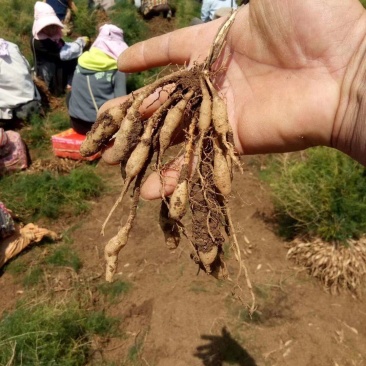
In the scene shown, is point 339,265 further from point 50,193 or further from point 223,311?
point 50,193

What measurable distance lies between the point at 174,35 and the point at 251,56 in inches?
18.4

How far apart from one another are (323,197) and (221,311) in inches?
47.6

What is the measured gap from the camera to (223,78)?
7.07 ft

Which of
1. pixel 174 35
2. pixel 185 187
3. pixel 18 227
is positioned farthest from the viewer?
pixel 18 227

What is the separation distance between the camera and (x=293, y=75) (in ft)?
6.38

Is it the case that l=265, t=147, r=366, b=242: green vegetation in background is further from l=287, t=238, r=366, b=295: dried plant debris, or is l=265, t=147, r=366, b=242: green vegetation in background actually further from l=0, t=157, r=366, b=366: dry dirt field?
l=0, t=157, r=366, b=366: dry dirt field

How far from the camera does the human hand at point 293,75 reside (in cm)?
180

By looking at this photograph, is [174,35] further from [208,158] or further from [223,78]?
[208,158]

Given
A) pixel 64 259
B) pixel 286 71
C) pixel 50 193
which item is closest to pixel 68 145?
pixel 50 193

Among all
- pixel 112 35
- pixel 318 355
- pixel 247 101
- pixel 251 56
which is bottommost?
pixel 318 355

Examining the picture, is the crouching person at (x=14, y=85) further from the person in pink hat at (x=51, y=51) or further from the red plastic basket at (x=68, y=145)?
the red plastic basket at (x=68, y=145)

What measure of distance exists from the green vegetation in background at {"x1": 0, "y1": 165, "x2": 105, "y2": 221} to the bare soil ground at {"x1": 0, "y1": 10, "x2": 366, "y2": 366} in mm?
422

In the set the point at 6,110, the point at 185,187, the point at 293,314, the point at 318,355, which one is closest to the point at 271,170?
the point at 293,314

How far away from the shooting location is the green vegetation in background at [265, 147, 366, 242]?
131 inches
